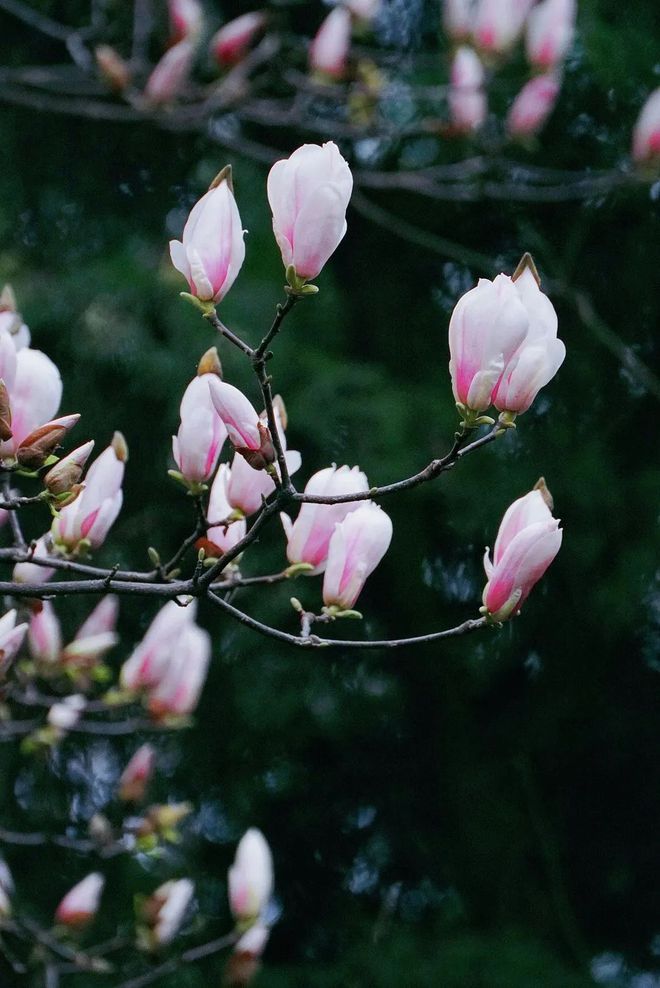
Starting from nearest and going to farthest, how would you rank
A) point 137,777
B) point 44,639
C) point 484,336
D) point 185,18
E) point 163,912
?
1. point 484,336
2. point 44,639
3. point 163,912
4. point 137,777
5. point 185,18

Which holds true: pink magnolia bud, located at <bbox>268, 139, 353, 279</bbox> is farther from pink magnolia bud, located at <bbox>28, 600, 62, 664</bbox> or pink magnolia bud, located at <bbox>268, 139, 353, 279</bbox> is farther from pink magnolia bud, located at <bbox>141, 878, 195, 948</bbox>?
pink magnolia bud, located at <bbox>141, 878, 195, 948</bbox>

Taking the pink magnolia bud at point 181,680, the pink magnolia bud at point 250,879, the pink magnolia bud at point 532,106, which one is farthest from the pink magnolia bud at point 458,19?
the pink magnolia bud at point 250,879

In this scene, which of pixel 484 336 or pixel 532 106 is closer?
pixel 484 336

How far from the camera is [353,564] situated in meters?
0.79

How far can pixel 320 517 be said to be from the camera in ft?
2.68

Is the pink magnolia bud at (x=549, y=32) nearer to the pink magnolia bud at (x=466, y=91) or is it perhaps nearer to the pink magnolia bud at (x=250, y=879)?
the pink magnolia bud at (x=466, y=91)

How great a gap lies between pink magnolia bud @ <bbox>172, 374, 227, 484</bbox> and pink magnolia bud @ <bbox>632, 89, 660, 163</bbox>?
5.34 ft

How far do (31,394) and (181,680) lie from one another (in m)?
0.57

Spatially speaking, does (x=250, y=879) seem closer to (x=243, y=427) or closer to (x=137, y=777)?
(x=137, y=777)

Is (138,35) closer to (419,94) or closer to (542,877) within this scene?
(419,94)

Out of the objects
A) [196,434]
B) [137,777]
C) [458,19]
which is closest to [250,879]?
[137,777]

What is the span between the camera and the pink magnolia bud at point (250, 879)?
1301mm

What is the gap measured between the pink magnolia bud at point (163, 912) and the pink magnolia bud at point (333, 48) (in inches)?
61.9

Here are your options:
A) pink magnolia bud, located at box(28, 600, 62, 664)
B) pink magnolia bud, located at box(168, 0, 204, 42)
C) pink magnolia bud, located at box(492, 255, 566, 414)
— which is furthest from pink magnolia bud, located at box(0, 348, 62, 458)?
pink magnolia bud, located at box(168, 0, 204, 42)
